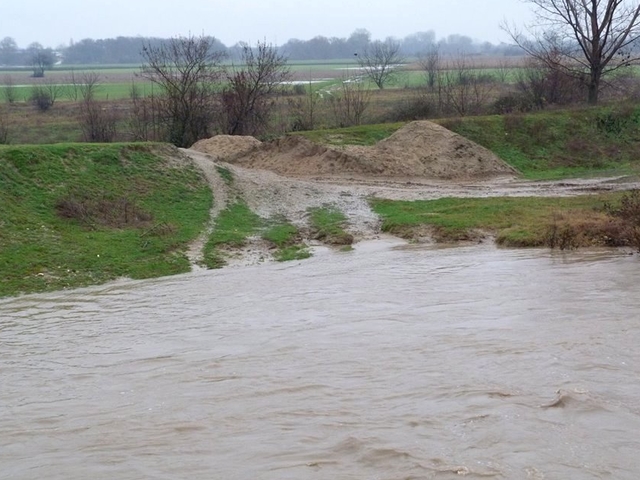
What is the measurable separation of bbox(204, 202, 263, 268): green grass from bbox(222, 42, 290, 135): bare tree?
14212 millimetres

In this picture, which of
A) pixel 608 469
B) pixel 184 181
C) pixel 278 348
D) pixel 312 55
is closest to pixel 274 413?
pixel 278 348

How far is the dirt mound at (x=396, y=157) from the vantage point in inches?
1136

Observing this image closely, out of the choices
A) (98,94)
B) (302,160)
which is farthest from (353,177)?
(98,94)

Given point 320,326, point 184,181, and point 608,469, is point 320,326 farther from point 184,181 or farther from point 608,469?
point 184,181

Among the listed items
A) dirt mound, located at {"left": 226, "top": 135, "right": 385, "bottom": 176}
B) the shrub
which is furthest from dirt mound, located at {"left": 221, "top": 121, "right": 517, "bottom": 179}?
the shrub

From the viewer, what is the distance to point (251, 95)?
120 feet

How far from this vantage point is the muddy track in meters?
22.4

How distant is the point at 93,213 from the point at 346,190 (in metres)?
8.27

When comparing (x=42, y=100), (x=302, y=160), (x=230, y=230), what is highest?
(x=42, y=100)

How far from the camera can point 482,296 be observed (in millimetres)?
14633

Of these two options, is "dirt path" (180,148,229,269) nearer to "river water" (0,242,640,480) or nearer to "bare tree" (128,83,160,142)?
"river water" (0,242,640,480)

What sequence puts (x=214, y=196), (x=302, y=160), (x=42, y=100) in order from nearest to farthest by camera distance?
(x=214, y=196), (x=302, y=160), (x=42, y=100)

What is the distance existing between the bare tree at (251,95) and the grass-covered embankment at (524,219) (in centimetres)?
1406

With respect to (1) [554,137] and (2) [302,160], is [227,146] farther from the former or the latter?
(1) [554,137]
